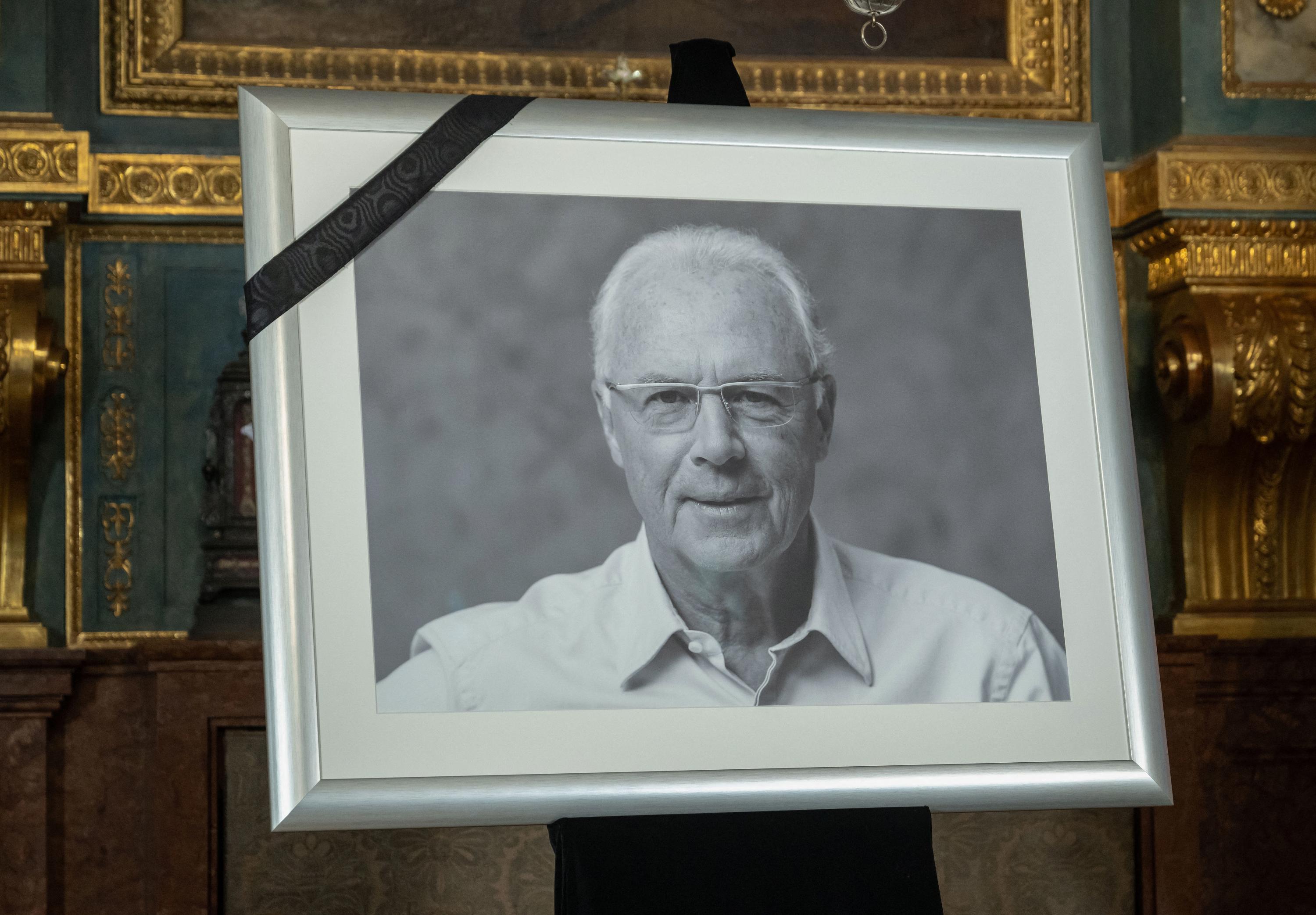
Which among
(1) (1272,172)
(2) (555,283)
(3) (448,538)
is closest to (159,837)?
(3) (448,538)

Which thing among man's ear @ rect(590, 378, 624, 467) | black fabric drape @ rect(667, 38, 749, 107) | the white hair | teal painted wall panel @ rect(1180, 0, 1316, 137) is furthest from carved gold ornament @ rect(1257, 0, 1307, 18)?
man's ear @ rect(590, 378, 624, 467)

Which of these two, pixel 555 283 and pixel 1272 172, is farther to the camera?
pixel 1272 172

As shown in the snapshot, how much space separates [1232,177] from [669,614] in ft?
6.12

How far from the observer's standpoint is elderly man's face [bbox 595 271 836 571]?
190cm

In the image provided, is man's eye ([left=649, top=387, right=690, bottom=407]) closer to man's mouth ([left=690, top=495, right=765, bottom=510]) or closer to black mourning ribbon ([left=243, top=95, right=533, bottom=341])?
man's mouth ([left=690, top=495, right=765, bottom=510])

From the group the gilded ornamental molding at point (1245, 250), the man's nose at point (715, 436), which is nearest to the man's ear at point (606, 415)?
the man's nose at point (715, 436)

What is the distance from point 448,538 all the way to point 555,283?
412 millimetres

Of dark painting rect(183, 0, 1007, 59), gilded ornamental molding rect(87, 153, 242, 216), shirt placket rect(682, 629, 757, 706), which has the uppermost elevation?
dark painting rect(183, 0, 1007, 59)

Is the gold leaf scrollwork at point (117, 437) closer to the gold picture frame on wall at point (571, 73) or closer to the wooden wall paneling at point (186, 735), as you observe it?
the wooden wall paneling at point (186, 735)

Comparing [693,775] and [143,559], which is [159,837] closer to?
[143,559]

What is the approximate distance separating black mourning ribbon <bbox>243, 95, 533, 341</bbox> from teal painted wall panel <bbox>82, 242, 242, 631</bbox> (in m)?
1.19

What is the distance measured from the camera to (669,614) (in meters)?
1.88

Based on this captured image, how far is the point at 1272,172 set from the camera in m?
2.95

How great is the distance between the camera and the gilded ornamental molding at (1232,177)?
2.92 metres
